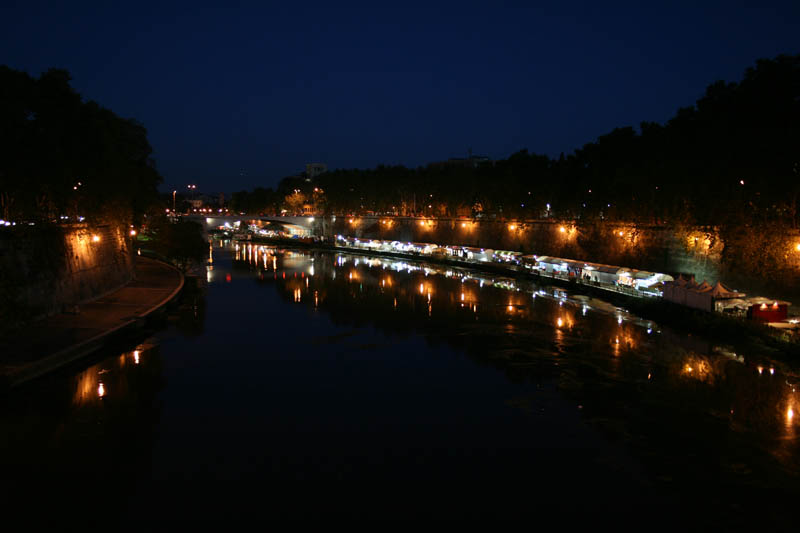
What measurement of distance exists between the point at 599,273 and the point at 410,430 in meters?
22.2

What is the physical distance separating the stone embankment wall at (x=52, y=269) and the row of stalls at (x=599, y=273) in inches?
922

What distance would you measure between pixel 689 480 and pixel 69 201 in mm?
22044

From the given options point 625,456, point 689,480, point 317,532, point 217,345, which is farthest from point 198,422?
point 689,480

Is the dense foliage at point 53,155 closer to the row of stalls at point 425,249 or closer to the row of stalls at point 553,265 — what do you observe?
the row of stalls at point 553,265

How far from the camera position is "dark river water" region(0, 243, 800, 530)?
8531 millimetres

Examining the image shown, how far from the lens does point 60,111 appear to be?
19344 mm

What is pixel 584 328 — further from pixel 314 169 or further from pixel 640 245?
pixel 314 169

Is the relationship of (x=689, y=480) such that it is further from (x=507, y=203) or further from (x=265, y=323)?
(x=507, y=203)

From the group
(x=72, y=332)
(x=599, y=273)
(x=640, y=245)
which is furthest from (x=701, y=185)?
(x=72, y=332)

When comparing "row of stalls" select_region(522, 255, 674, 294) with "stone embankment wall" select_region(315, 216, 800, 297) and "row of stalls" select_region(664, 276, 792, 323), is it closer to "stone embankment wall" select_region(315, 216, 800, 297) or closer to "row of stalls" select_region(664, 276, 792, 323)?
"stone embankment wall" select_region(315, 216, 800, 297)

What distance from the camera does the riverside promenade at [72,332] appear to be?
12.3 metres

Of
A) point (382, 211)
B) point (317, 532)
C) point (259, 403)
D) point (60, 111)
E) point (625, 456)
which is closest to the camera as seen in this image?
point (317, 532)

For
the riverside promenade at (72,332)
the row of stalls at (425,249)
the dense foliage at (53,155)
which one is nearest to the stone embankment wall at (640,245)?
the row of stalls at (425,249)

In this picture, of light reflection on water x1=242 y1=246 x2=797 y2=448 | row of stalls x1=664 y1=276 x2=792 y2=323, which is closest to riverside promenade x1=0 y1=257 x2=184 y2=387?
light reflection on water x1=242 y1=246 x2=797 y2=448
